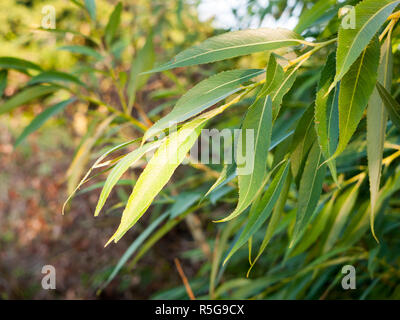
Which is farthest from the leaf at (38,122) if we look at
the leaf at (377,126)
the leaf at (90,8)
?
the leaf at (377,126)

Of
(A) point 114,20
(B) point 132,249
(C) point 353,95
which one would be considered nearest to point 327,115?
(C) point 353,95

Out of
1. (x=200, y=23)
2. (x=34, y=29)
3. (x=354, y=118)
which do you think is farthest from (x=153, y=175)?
(x=200, y=23)

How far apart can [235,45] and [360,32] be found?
0.11 metres

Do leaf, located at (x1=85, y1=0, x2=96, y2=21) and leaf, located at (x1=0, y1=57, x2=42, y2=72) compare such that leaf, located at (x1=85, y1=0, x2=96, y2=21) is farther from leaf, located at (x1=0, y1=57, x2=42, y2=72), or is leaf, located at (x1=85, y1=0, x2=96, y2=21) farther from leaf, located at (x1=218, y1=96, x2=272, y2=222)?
leaf, located at (x1=218, y1=96, x2=272, y2=222)

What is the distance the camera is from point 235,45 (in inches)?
14.1

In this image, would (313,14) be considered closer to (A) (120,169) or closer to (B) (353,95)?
(B) (353,95)

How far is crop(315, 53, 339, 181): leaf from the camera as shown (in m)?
0.33

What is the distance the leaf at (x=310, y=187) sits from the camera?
0.39 metres

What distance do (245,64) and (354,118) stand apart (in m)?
1.64

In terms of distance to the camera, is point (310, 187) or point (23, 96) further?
point (23, 96)

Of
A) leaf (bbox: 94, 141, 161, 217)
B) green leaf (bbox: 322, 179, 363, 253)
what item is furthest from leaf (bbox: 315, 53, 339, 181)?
green leaf (bbox: 322, 179, 363, 253)

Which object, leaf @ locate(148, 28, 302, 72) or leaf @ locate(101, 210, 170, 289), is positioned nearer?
leaf @ locate(148, 28, 302, 72)

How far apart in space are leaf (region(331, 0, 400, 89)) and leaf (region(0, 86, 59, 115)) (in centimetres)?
58
